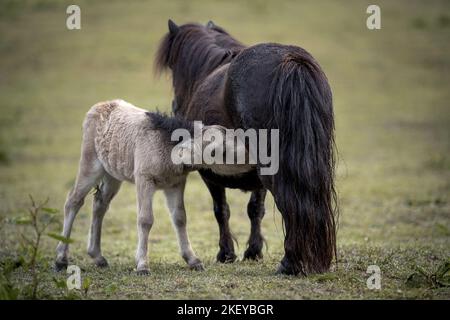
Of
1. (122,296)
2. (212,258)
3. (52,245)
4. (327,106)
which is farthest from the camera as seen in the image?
(52,245)

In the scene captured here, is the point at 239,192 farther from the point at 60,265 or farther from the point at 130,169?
the point at 130,169

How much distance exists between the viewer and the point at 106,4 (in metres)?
35.9

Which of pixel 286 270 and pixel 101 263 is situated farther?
pixel 101 263

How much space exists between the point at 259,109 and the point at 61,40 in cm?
2630

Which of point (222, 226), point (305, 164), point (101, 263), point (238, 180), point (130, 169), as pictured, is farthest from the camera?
point (222, 226)

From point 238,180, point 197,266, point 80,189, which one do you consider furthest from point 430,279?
point 80,189

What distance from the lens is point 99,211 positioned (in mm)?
8070

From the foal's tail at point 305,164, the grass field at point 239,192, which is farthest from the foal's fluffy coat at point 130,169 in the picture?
the foal's tail at point 305,164

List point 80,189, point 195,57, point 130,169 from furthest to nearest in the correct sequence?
point 195,57 → point 80,189 → point 130,169

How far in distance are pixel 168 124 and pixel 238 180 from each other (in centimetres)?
94

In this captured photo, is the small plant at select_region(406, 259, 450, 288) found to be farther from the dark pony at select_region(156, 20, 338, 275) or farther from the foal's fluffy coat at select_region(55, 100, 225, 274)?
the foal's fluffy coat at select_region(55, 100, 225, 274)

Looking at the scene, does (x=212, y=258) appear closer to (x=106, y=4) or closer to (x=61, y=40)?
(x=61, y=40)

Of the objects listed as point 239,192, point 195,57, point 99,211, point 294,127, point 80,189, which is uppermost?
point 195,57

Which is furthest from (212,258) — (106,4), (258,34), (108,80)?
(106,4)
